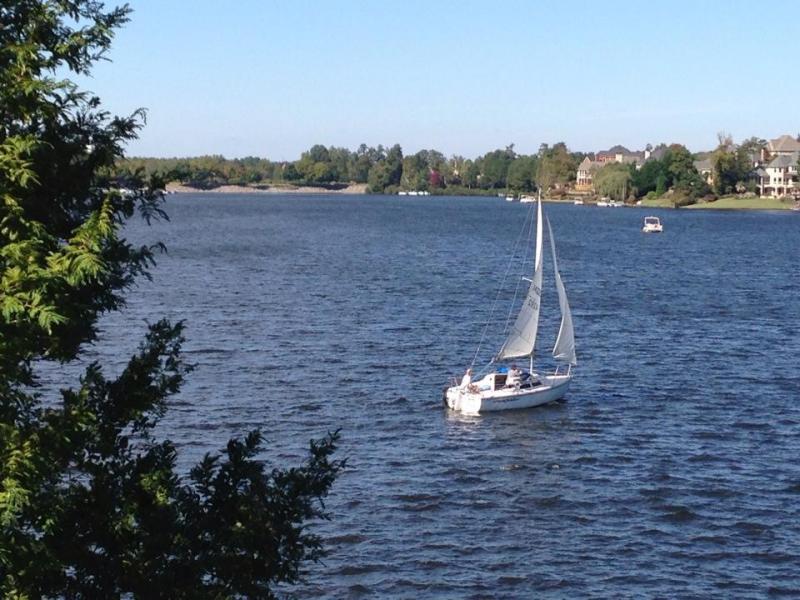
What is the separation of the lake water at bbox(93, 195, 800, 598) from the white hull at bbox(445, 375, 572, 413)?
64 cm

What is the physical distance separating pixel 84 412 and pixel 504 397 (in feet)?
125

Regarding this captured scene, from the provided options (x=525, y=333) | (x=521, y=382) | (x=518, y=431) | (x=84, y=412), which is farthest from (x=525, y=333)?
Answer: (x=84, y=412)

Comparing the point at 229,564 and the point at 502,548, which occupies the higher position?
the point at 229,564

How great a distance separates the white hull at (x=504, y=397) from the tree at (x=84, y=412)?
3304cm

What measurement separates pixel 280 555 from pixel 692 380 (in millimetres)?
45694

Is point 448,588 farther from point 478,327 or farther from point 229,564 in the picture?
point 478,327

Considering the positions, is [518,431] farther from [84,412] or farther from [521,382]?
[84,412]

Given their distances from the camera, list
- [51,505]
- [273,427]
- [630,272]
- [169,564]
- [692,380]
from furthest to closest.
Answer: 1. [630,272]
2. [692,380]
3. [273,427]
4. [169,564]
5. [51,505]

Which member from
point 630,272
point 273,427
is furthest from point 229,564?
point 630,272

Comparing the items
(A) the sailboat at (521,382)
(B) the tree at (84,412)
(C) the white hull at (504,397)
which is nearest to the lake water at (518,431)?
(C) the white hull at (504,397)

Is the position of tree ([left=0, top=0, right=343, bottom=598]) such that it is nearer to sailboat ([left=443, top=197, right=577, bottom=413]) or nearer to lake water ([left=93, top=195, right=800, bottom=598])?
lake water ([left=93, top=195, right=800, bottom=598])

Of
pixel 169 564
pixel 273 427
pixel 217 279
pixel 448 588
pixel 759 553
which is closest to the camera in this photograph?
pixel 169 564

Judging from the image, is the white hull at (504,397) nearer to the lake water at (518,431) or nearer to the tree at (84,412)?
the lake water at (518,431)

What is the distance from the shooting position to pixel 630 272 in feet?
394
